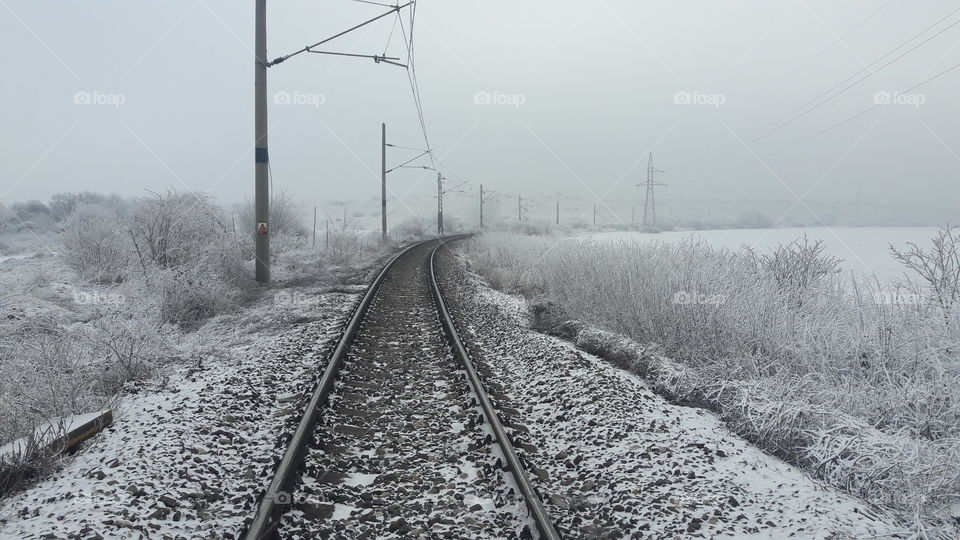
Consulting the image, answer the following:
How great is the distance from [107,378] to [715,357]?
274 inches

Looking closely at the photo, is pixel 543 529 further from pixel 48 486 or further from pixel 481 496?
pixel 48 486

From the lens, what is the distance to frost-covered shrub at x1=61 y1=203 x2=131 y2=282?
13.4 meters

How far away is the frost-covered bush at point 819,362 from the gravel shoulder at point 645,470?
0.97 ft

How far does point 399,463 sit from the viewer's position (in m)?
3.89

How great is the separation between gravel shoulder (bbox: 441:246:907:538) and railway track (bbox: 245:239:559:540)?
291mm

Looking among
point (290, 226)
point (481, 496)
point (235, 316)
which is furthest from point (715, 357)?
point (290, 226)

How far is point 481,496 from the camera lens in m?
3.43
